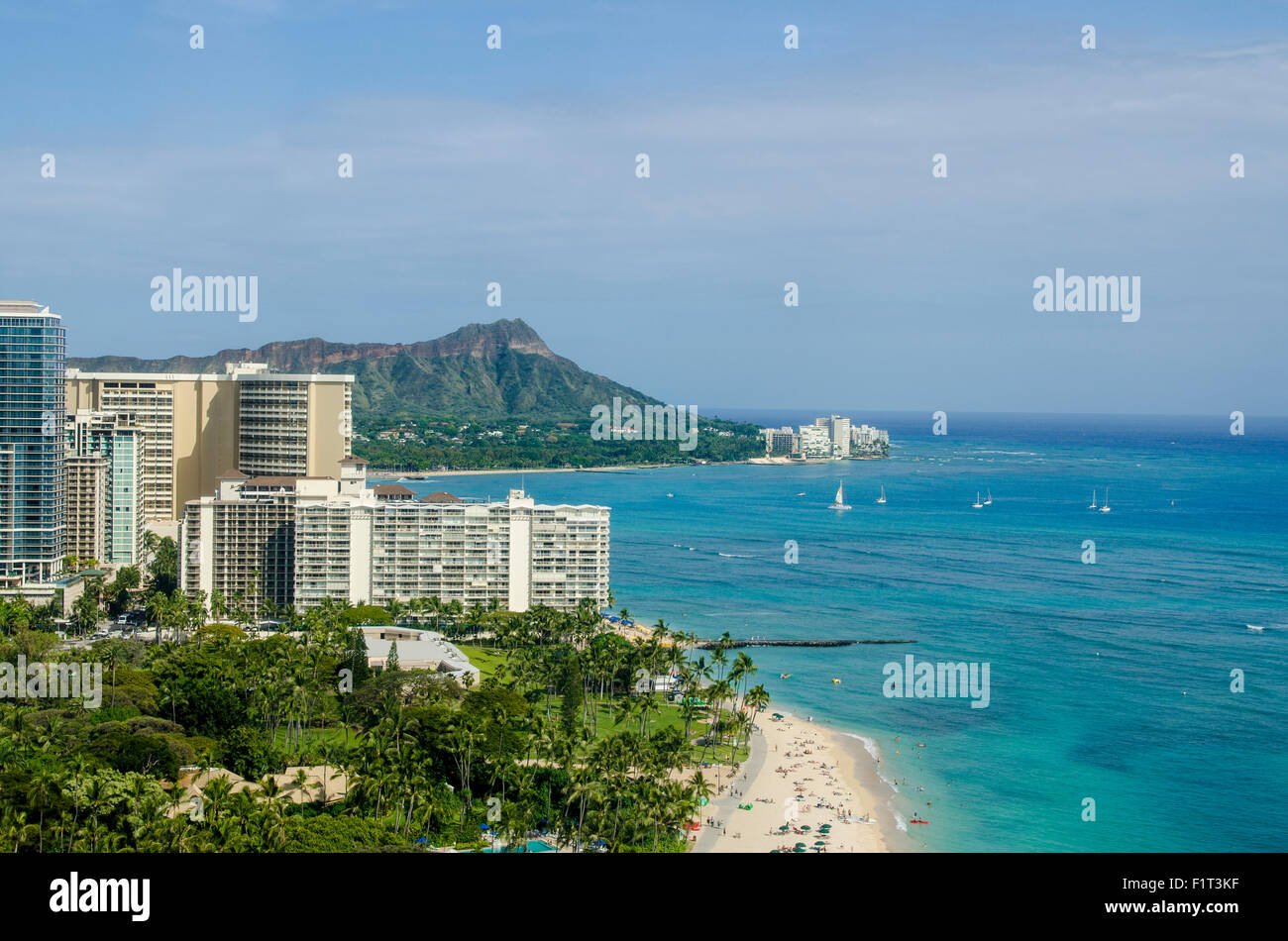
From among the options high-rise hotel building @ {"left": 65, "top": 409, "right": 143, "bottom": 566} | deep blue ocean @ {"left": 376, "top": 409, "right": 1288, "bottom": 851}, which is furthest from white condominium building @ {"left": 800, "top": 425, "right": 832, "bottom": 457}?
high-rise hotel building @ {"left": 65, "top": 409, "right": 143, "bottom": 566}

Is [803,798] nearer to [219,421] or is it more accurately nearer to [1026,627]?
[1026,627]

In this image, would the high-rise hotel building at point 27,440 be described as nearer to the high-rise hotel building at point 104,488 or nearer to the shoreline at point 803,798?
the high-rise hotel building at point 104,488

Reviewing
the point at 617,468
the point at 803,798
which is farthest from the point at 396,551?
the point at 617,468

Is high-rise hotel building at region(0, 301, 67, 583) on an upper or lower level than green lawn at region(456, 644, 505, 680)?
upper

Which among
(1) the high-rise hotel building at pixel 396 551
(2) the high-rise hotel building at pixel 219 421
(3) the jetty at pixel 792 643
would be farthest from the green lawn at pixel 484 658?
(2) the high-rise hotel building at pixel 219 421

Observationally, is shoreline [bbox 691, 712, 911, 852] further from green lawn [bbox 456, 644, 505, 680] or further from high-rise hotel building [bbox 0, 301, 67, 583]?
high-rise hotel building [bbox 0, 301, 67, 583]
